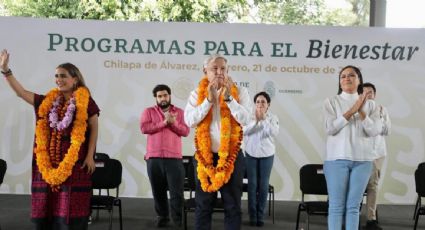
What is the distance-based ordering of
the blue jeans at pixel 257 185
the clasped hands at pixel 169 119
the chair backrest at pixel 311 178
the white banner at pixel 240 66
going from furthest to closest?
the white banner at pixel 240 66, the blue jeans at pixel 257 185, the clasped hands at pixel 169 119, the chair backrest at pixel 311 178

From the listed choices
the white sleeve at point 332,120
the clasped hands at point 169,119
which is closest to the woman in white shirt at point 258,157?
the clasped hands at point 169,119

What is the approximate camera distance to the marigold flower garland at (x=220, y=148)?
127 inches

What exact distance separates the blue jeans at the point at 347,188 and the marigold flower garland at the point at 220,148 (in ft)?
2.44

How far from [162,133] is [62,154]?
170 cm

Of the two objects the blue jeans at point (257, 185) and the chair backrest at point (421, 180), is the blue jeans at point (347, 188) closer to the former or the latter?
the chair backrest at point (421, 180)

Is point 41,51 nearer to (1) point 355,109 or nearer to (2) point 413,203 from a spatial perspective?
(1) point 355,109

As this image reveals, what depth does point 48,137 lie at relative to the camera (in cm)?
339

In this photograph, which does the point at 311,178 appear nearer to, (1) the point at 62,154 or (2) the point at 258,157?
(2) the point at 258,157

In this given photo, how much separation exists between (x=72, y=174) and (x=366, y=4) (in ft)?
20.0

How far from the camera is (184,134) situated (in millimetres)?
5027

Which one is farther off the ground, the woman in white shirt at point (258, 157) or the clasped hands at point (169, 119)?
the clasped hands at point (169, 119)

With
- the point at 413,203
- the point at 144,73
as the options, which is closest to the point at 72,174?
the point at 144,73

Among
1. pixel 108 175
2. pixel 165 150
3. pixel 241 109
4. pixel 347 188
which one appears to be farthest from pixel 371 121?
pixel 108 175

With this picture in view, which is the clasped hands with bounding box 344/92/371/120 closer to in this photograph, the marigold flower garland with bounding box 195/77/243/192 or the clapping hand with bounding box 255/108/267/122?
the marigold flower garland with bounding box 195/77/243/192
